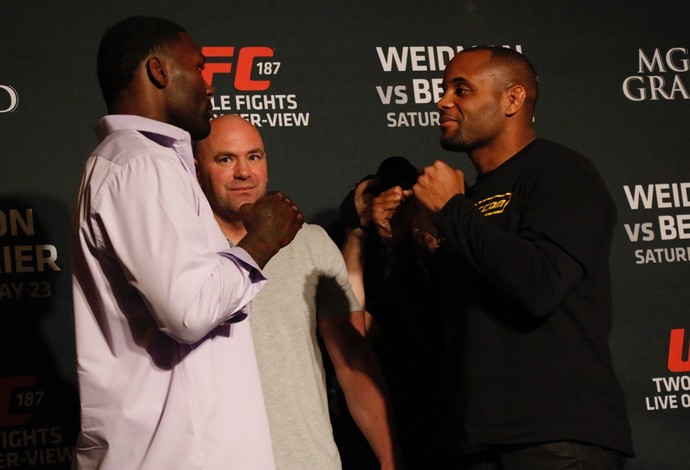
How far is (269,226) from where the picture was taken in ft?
5.47

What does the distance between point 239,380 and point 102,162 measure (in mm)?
420

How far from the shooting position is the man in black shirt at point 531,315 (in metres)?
1.82

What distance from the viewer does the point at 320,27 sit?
9.36ft

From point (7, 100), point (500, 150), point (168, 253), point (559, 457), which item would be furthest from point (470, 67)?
point (7, 100)

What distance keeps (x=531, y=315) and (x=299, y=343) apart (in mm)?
640

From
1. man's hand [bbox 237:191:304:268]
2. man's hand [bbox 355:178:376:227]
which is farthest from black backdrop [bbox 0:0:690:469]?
man's hand [bbox 237:191:304:268]

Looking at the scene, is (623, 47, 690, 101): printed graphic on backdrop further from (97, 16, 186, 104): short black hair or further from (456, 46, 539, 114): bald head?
(97, 16, 186, 104): short black hair

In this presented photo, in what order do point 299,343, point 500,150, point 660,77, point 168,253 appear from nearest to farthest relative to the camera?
point 168,253
point 500,150
point 299,343
point 660,77

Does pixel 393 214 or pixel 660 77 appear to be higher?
pixel 660 77

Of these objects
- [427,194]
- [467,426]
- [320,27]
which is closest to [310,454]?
[467,426]

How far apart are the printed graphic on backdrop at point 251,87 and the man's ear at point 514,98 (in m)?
0.78

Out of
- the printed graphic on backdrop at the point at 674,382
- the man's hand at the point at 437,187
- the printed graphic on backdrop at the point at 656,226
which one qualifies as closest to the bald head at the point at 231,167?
the man's hand at the point at 437,187

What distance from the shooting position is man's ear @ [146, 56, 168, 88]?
1.69 metres

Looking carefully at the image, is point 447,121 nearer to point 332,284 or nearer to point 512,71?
point 512,71
